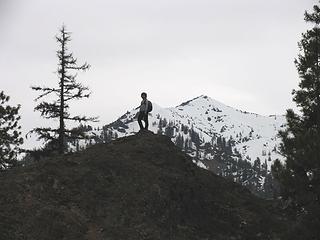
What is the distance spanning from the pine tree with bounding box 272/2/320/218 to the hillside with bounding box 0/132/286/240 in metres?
3.28

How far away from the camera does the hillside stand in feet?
57.3

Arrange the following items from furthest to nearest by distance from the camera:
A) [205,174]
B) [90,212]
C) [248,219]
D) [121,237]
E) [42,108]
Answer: [42,108]
[205,174]
[248,219]
[90,212]
[121,237]

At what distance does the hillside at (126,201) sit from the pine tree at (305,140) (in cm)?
328

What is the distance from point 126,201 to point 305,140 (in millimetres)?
7557

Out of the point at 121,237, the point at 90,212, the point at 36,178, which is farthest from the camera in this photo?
the point at 36,178

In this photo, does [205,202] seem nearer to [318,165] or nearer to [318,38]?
[318,165]

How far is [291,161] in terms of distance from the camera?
1888cm

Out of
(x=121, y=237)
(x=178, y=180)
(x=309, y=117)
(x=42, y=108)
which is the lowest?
(x=121, y=237)

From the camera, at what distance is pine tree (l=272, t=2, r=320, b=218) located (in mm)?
17812

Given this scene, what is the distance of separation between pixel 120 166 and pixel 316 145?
907 cm

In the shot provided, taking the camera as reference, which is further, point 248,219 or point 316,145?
point 248,219

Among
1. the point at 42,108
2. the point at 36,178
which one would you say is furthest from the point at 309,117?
the point at 42,108

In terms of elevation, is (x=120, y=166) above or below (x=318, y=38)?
below

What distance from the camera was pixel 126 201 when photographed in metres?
19.8
